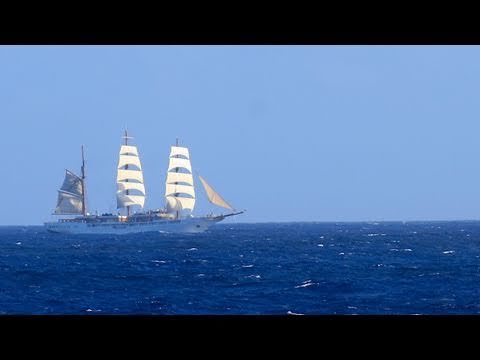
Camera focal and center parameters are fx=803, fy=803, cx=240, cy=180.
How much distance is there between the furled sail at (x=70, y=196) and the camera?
6444 centimetres

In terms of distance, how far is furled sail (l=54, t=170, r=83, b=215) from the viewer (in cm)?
6444

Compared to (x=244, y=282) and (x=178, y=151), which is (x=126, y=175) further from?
(x=244, y=282)

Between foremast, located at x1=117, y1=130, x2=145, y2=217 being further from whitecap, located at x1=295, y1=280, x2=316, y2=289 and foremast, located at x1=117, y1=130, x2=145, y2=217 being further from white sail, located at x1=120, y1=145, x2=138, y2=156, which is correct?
whitecap, located at x1=295, y1=280, x2=316, y2=289

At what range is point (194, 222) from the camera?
68.5 metres

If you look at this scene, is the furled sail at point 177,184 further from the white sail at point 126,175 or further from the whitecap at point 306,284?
the whitecap at point 306,284

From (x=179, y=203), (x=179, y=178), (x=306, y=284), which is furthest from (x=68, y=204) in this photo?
(x=306, y=284)

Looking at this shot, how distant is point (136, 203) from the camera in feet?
219

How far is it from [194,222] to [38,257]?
86.7ft

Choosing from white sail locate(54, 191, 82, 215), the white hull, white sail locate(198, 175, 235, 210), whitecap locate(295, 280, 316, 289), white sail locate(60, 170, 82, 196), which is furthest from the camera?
the white hull

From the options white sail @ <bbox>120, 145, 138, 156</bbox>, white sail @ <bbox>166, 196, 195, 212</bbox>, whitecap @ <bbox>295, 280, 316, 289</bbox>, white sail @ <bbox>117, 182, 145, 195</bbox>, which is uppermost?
white sail @ <bbox>120, 145, 138, 156</bbox>

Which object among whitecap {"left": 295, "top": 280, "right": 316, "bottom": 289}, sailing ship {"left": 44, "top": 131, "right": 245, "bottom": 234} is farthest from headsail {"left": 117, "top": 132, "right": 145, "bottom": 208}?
whitecap {"left": 295, "top": 280, "right": 316, "bottom": 289}
